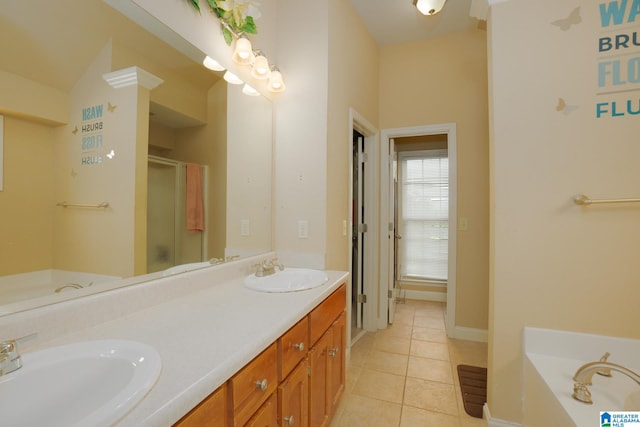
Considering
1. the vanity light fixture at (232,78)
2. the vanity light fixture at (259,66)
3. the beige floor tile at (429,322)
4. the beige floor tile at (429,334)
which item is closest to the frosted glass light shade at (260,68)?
the vanity light fixture at (259,66)

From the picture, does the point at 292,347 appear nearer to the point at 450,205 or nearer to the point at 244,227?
the point at 244,227

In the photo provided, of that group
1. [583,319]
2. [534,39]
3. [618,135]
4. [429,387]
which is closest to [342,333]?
[429,387]

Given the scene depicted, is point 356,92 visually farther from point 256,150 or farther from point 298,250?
point 298,250

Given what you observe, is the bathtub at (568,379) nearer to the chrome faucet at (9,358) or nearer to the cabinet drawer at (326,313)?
the cabinet drawer at (326,313)

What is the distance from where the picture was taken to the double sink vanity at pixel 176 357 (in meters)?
0.61

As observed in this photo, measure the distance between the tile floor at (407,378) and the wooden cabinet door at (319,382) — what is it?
0.36m

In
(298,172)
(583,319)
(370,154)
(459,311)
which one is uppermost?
(370,154)

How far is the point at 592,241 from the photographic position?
4.80ft

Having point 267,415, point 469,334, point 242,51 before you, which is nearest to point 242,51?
point 242,51

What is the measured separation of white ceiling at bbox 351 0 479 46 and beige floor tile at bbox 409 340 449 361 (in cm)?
306

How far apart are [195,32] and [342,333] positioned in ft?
6.05

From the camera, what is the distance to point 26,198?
32.6 inches

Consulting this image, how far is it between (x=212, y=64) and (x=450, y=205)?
8.06ft

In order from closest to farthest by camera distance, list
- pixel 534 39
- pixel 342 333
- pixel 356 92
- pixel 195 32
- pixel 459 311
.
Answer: pixel 195 32 → pixel 534 39 → pixel 342 333 → pixel 356 92 → pixel 459 311
